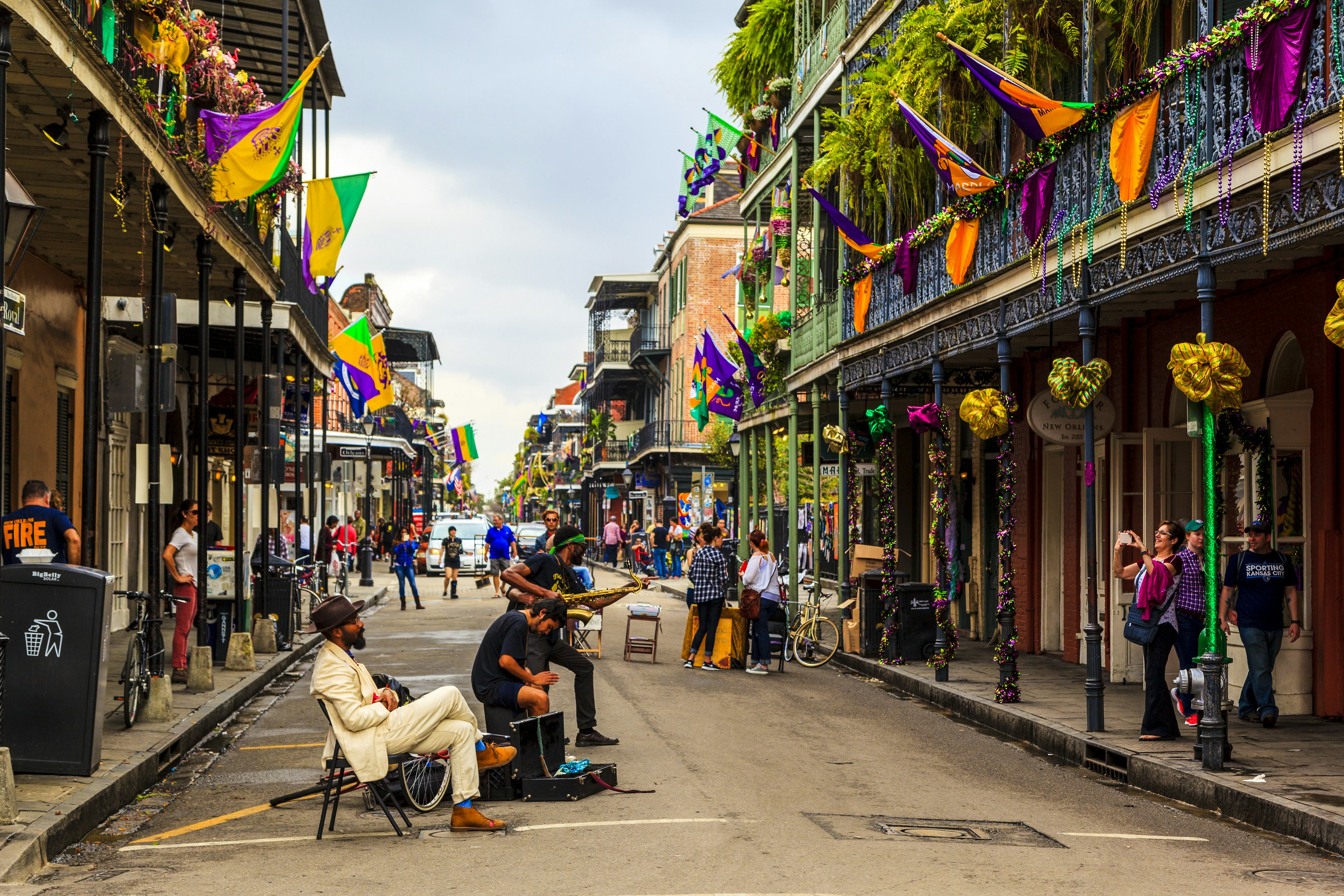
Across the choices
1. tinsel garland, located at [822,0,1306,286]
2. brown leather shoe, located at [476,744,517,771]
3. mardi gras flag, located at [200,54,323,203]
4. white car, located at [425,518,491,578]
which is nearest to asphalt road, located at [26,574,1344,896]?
brown leather shoe, located at [476,744,517,771]

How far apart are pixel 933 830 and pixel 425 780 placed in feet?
9.75

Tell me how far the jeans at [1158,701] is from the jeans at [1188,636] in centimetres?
21

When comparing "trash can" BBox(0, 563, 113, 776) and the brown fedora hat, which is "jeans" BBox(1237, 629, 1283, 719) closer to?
the brown fedora hat

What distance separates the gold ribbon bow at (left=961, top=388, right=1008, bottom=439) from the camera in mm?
14328

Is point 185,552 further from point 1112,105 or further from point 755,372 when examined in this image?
point 755,372

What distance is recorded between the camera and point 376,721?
7707 mm

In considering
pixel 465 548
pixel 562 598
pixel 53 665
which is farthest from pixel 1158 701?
pixel 465 548

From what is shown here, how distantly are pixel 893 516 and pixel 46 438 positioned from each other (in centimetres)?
1040

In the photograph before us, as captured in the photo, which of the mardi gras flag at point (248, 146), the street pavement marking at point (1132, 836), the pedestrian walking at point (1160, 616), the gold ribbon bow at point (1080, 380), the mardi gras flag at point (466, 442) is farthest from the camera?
the mardi gras flag at point (466, 442)

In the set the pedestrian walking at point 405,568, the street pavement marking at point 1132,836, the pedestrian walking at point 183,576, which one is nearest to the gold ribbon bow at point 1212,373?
the street pavement marking at point 1132,836

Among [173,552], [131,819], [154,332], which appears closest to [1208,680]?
[131,819]

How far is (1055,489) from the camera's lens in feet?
62.1

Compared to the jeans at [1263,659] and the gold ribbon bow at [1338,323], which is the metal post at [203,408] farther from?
the gold ribbon bow at [1338,323]

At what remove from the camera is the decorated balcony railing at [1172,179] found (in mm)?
8750
